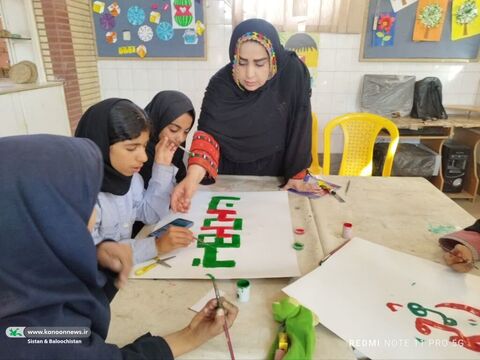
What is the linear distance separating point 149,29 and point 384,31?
80.7 inches

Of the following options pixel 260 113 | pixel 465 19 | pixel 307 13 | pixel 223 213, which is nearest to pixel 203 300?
pixel 223 213

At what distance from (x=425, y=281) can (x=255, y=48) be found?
928mm

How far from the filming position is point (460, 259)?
82cm

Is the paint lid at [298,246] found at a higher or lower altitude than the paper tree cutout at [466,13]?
lower

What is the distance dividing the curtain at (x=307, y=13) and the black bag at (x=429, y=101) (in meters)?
0.75

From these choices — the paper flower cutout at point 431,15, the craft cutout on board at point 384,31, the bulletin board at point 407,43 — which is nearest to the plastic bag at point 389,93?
the bulletin board at point 407,43

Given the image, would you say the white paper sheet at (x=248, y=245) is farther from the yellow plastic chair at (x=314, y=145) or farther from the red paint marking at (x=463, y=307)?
the yellow plastic chair at (x=314, y=145)

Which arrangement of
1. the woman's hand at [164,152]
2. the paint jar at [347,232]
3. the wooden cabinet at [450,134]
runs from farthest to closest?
the wooden cabinet at [450,134]
the woman's hand at [164,152]
the paint jar at [347,232]

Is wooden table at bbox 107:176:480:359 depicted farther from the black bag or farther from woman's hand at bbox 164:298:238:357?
the black bag

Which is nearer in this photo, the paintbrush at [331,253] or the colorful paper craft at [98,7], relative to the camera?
the paintbrush at [331,253]

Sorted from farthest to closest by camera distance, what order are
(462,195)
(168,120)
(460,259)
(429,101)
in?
(462,195) < (429,101) < (168,120) < (460,259)

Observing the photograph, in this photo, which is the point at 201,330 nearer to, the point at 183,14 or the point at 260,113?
the point at 260,113

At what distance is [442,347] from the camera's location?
606 mm

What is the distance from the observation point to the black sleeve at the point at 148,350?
558 mm
